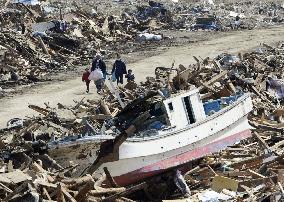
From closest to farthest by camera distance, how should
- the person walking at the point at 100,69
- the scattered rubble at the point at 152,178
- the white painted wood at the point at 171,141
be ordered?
the scattered rubble at the point at 152,178 → the white painted wood at the point at 171,141 → the person walking at the point at 100,69

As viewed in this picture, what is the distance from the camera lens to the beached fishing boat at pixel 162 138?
46.6 feet

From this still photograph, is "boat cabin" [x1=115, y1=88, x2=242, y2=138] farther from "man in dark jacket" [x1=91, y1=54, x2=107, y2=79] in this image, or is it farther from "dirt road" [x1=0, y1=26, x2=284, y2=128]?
"man in dark jacket" [x1=91, y1=54, x2=107, y2=79]

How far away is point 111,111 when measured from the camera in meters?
19.9

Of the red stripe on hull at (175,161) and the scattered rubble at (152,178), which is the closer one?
the scattered rubble at (152,178)

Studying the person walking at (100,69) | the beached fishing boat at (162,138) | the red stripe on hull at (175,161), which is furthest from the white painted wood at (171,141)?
the person walking at (100,69)

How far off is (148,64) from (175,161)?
57.9 ft

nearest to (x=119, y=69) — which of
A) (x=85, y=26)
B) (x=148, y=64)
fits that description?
(x=148, y=64)

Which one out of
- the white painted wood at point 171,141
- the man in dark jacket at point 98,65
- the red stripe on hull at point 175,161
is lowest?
the red stripe on hull at point 175,161

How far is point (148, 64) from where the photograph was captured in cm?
3303

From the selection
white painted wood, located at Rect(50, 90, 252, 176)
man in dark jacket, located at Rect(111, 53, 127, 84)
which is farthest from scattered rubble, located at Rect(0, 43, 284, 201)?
man in dark jacket, located at Rect(111, 53, 127, 84)

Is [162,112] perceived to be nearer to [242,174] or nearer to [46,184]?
[242,174]

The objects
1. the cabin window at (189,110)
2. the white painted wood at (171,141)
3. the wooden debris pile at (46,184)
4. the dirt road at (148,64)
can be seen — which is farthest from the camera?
the dirt road at (148,64)

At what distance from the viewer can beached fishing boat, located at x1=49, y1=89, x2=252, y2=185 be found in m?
14.2

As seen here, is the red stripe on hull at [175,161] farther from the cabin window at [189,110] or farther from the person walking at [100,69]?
the person walking at [100,69]
